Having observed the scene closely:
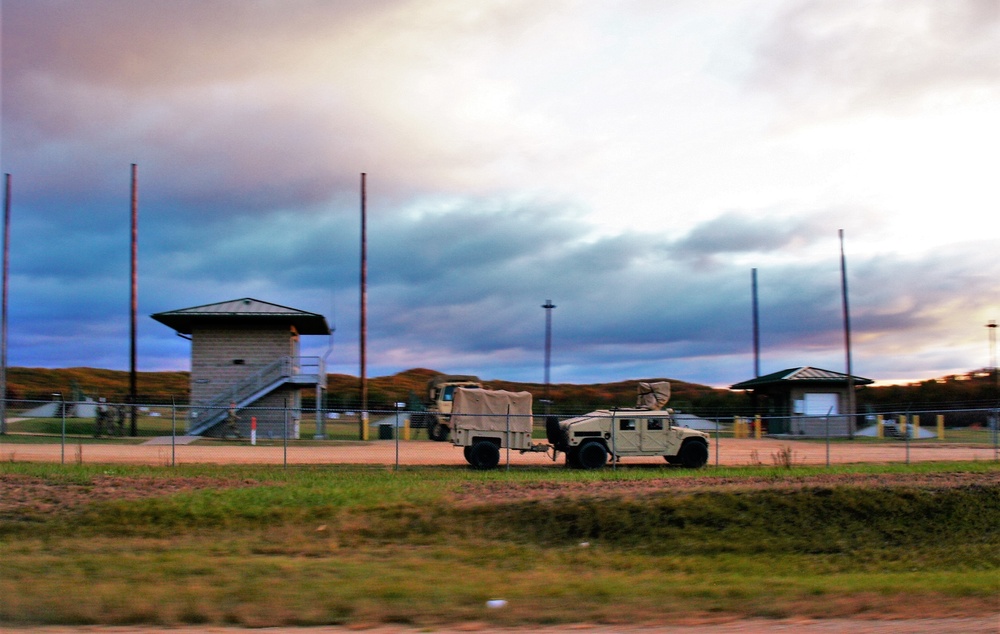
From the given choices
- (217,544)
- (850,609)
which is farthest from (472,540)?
(850,609)

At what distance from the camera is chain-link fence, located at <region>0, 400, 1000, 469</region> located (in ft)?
81.1

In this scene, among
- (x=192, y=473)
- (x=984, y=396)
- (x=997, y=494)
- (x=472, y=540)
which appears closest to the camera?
(x=472, y=540)

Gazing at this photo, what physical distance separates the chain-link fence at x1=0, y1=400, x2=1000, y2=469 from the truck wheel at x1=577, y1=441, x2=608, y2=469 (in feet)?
0.87

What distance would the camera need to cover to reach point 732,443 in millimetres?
37781

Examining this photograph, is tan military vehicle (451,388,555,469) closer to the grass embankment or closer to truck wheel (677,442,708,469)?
the grass embankment

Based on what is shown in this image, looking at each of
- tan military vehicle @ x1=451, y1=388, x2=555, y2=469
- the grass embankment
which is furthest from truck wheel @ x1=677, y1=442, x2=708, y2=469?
tan military vehicle @ x1=451, y1=388, x2=555, y2=469

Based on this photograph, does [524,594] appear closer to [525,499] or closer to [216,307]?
[525,499]

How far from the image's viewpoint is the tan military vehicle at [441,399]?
37.7 m

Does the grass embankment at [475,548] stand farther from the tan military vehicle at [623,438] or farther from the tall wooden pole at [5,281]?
the tall wooden pole at [5,281]

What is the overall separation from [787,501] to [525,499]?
16.4 ft

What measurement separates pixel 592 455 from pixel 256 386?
22406 millimetres

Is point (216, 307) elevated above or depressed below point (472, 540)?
above

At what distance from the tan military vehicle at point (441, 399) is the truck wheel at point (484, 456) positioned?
12158 millimetres

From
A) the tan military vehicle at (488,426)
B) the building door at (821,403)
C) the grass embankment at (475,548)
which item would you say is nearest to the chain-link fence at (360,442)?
the tan military vehicle at (488,426)
